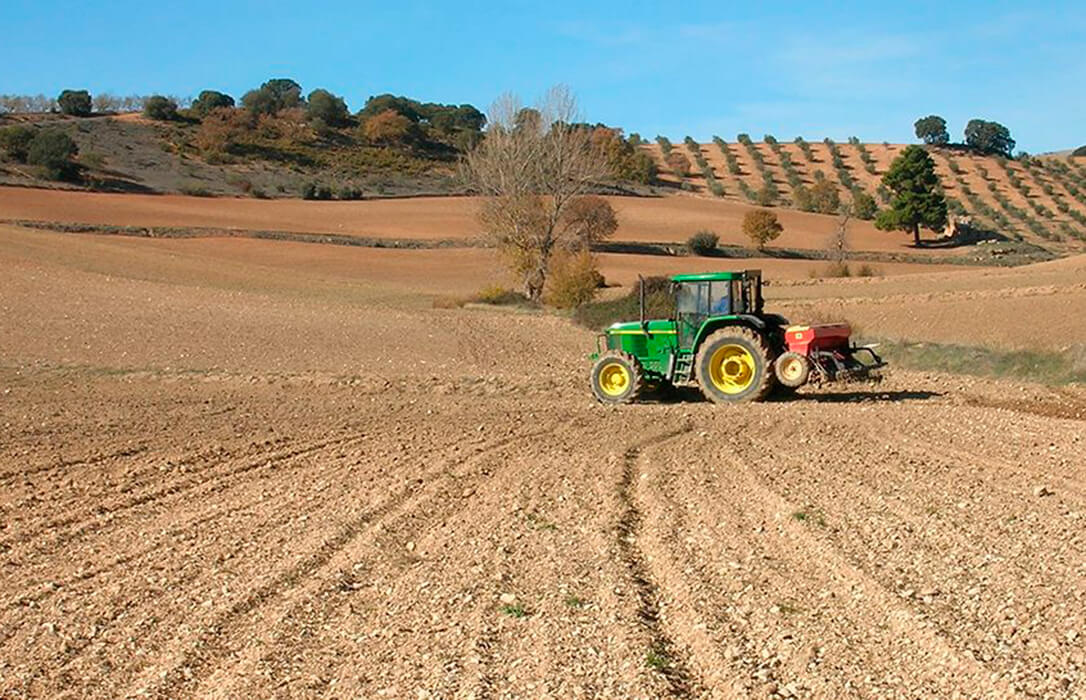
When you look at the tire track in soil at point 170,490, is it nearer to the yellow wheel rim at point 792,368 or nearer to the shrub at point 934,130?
the yellow wheel rim at point 792,368

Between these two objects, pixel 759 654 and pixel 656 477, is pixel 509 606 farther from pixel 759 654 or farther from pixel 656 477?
pixel 656 477

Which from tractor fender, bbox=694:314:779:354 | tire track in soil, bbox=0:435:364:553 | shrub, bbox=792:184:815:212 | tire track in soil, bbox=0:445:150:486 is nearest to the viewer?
tire track in soil, bbox=0:435:364:553

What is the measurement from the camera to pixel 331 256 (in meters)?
62.0

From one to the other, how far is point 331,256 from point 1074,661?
58.0m

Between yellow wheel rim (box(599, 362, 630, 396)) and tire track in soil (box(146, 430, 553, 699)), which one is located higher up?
tire track in soil (box(146, 430, 553, 699))

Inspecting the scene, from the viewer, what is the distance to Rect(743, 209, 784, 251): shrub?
72.0m

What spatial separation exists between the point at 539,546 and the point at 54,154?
77425mm

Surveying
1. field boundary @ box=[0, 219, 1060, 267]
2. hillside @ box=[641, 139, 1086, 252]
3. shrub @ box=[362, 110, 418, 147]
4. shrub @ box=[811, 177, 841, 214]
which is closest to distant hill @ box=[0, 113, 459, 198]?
shrub @ box=[362, 110, 418, 147]

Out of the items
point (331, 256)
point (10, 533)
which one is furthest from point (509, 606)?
point (331, 256)

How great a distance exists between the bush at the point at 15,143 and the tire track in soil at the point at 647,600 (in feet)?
254

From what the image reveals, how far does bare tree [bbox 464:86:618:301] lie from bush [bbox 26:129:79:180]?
3780 cm

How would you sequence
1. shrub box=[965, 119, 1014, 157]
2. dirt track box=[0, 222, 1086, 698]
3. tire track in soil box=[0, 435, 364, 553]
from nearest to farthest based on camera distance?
1. dirt track box=[0, 222, 1086, 698]
2. tire track in soil box=[0, 435, 364, 553]
3. shrub box=[965, 119, 1014, 157]

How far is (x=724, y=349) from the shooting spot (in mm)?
17672

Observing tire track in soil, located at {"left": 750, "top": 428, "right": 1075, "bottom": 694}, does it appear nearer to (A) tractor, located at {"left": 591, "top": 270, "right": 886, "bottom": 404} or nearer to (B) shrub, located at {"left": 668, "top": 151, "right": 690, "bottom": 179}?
(A) tractor, located at {"left": 591, "top": 270, "right": 886, "bottom": 404}
